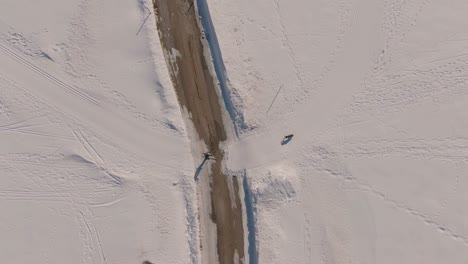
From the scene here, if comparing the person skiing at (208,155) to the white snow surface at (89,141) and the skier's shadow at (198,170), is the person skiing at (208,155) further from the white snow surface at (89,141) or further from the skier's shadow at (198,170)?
the white snow surface at (89,141)

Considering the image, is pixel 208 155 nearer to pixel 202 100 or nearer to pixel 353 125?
pixel 202 100

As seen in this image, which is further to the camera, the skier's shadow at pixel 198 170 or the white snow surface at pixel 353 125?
the skier's shadow at pixel 198 170

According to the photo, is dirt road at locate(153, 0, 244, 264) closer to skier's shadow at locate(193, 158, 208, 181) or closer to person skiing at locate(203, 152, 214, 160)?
person skiing at locate(203, 152, 214, 160)

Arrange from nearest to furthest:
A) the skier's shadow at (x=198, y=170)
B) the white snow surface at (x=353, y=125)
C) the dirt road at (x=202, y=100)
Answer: the white snow surface at (x=353, y=125) → the dirt road at (x=202, y=100) → the skier's shadow at (x=198, y=170)

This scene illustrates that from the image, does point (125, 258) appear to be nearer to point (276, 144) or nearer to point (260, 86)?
point (276, 144)

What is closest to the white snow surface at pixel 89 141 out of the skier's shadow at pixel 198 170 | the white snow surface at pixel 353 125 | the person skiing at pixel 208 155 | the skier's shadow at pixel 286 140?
the skier's shadow at pixel 198 170

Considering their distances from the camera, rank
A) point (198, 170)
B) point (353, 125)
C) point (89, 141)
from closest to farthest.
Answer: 1. point (353, 125)
2. point (198, 170)
3. point (89, 141)

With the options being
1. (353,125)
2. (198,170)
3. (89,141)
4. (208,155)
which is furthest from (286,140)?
(89,141)
